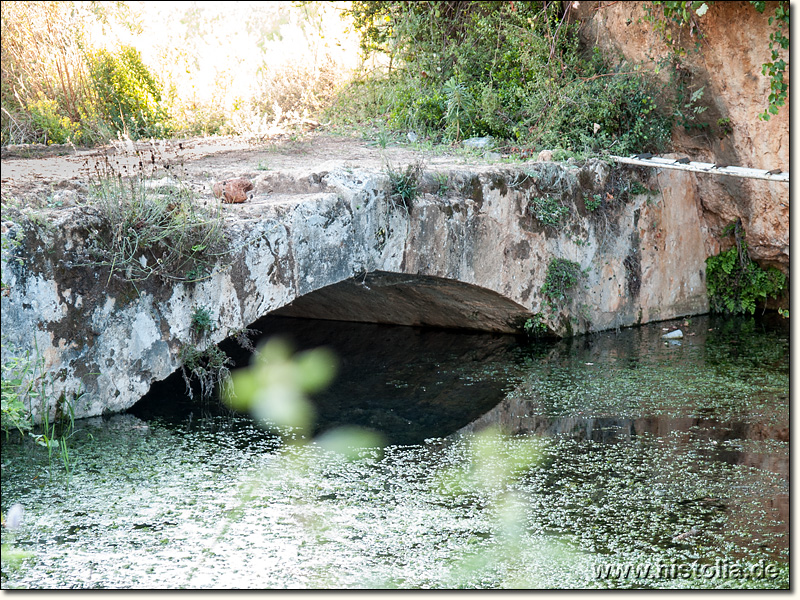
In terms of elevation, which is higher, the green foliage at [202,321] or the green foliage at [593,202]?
the green foliage at [593,202]

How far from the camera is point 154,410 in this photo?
514cm

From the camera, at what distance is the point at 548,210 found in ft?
22.8

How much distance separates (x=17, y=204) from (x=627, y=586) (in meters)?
3.54

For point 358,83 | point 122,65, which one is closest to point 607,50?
point 358,83

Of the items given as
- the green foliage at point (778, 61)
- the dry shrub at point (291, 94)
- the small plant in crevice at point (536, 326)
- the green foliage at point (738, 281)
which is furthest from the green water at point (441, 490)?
the dry shrub at point (291, 94)

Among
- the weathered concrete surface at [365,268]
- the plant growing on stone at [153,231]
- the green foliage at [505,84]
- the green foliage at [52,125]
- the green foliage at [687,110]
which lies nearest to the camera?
the weathered concrete surface at [365,268]

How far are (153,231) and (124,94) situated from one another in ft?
14.0

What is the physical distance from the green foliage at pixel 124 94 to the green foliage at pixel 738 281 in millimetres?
5757

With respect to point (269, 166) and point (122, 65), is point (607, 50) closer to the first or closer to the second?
point (269, 166)

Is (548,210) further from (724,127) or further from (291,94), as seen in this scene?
(291,94)

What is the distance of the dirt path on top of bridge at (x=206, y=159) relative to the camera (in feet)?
16.5

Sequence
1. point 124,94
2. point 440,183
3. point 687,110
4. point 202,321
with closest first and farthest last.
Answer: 1. point 202,321
2. point 440,183
3. point 687,110
4. point 124,94

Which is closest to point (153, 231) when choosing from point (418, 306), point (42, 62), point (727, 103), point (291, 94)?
point (418, 306)

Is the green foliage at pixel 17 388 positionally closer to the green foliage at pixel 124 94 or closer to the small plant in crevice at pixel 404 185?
the small plant in crevice at pixel 404 185
